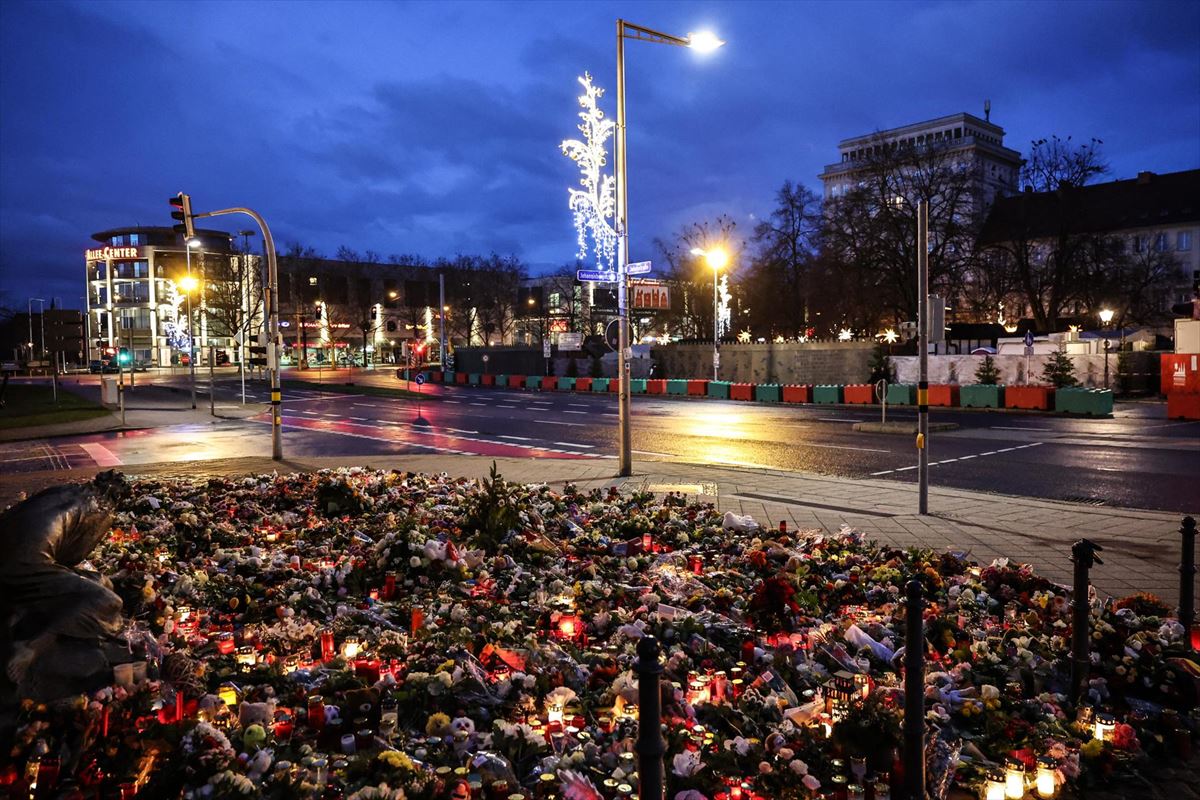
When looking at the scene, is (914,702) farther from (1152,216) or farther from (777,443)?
(1152,216)

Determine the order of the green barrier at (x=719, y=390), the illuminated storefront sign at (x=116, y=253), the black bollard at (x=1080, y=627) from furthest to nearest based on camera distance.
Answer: the illuminated storefront sign at (x=116, y=253) → the green barrier at (x=719, y=390) → the black bollard at (x=1080, y=627)

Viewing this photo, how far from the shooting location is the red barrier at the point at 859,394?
105 ft

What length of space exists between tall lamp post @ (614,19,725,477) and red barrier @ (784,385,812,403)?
23.1m

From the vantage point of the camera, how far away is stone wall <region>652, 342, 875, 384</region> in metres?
39.7

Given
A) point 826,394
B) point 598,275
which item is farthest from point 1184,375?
point 598,275

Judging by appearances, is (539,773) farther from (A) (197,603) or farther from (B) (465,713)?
(A) (197,603)

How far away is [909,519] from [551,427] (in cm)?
1522

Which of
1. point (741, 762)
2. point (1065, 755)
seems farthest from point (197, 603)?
point (1065, 755)

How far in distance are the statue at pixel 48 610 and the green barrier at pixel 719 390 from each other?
3535cm

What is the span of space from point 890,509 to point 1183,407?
68.0 feet

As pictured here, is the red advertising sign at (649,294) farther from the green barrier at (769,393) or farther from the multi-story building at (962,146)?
the multi-story building at (962,146)

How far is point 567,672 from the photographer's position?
14.3 feet

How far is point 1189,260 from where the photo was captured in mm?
79062

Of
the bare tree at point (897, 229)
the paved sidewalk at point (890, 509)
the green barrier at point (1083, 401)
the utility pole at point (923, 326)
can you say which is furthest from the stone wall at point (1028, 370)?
the utility pole at point (923, 326)
